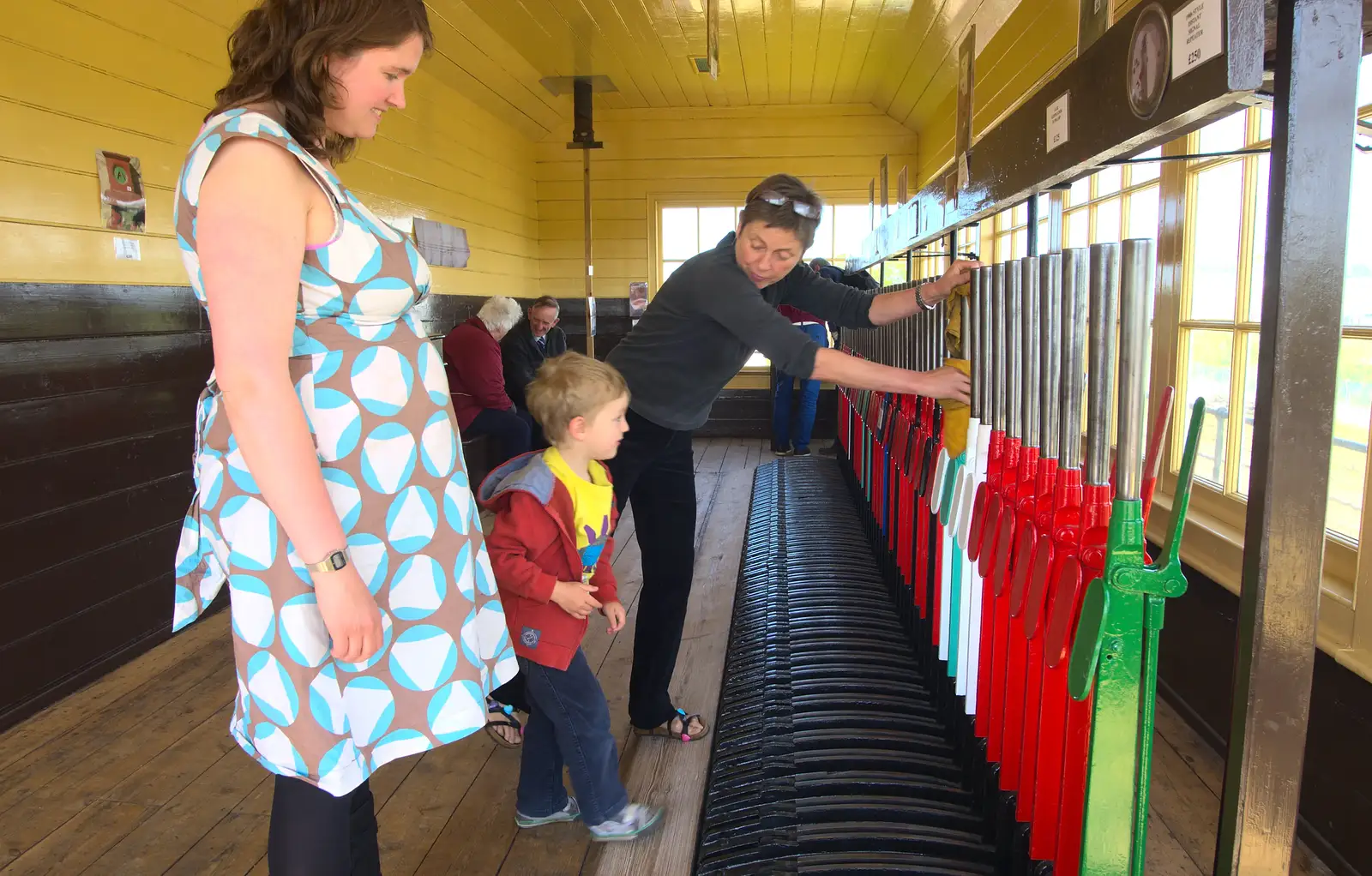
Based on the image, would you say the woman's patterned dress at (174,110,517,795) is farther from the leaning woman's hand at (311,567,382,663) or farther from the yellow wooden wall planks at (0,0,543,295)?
the yellow wooden wall planks at (0,0,543,295)

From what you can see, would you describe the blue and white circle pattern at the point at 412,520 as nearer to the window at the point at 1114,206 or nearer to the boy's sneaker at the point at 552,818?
the boy's sneaker at the point at 552,818

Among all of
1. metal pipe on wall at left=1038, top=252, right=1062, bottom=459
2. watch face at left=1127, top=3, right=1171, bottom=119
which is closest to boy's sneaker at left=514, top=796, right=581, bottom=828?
metal pipe on wall at left=1038, top=252, right=1062, bottom=459

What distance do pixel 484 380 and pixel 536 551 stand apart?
375cm

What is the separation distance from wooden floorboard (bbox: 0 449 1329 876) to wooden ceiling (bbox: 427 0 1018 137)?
3401 millimetres

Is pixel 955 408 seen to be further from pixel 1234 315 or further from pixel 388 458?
pixel 1234 315

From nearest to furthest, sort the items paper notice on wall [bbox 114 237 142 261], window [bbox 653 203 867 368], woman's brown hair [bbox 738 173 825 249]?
woman's brown hair [bbox 738 173 825 249] < paper notice on wall [bbox 114 237 142 261] < window [bbox 653 203 867 368]

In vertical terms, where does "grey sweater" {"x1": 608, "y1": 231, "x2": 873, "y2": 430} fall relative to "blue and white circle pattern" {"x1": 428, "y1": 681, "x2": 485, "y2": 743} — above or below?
above

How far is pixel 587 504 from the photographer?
6.16 ft

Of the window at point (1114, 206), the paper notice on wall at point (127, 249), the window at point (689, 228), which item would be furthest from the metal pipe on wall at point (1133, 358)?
the window at point (689, 228)

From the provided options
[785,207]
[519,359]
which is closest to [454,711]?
[785,207]

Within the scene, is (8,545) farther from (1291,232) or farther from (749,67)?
(749,67)

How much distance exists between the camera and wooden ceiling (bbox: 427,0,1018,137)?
512 centimetres

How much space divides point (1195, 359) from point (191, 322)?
3.61 m

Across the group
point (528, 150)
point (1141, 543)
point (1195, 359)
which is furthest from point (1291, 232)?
→ point (528, 150)
